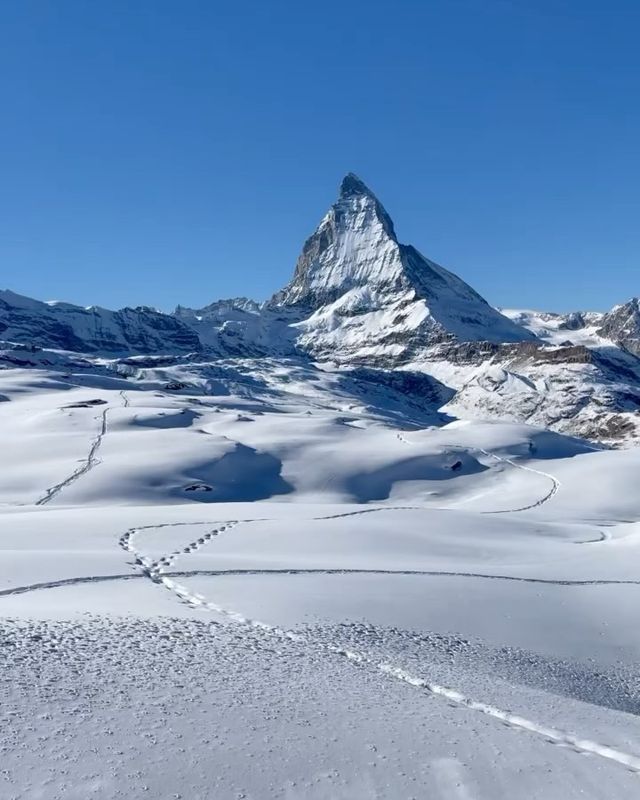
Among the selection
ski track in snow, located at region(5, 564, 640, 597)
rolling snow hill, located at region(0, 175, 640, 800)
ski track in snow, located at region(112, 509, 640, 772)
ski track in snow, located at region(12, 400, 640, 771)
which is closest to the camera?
rolling snow hill, located at region(0, 175, 640, 800)

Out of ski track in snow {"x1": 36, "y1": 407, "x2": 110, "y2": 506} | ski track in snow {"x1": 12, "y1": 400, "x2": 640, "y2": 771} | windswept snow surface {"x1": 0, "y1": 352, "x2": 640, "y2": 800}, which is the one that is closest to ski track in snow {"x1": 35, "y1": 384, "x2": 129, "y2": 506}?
ski track in snow {"x1": 36, "y1": 407, "x2": 110, "y2": 506}

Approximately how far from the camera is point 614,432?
167 meters

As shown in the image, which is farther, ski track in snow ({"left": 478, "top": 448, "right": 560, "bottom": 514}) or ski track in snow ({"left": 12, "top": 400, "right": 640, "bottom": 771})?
ski track in snow ({"left": 478, "top": 448, "right": 560, "bottom": 514})

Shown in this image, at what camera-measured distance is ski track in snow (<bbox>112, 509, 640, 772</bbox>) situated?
860 centimetres

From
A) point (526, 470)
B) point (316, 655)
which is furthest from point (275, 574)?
point (526, 470)

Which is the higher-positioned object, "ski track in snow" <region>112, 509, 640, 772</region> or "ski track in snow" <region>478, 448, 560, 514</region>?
"ski track in snow" <region>112, 509, 640, 772</region>

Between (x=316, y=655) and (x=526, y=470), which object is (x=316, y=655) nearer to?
(x=316, y=655)

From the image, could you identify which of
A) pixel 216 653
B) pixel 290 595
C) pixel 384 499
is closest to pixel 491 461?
pixel 384 499

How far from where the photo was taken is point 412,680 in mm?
10664

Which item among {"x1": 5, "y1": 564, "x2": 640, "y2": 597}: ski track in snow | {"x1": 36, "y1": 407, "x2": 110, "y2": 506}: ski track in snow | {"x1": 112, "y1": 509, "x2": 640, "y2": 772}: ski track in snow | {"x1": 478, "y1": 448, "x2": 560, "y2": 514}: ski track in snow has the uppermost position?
{"x1": 112, "y1": 509, "x2": 640, "y2": 772}: ski track in snow

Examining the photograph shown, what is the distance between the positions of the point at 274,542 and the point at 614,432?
15912 centimetres

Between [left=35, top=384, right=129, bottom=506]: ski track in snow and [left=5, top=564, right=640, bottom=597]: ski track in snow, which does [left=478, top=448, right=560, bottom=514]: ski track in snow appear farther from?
[left=35, top=384, right=129, bottom=506]: ski track in snow

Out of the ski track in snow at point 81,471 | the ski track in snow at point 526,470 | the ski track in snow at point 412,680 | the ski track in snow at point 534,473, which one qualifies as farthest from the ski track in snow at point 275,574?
the ski track in snow at point 81,471

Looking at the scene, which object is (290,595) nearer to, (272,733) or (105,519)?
(272,733)
